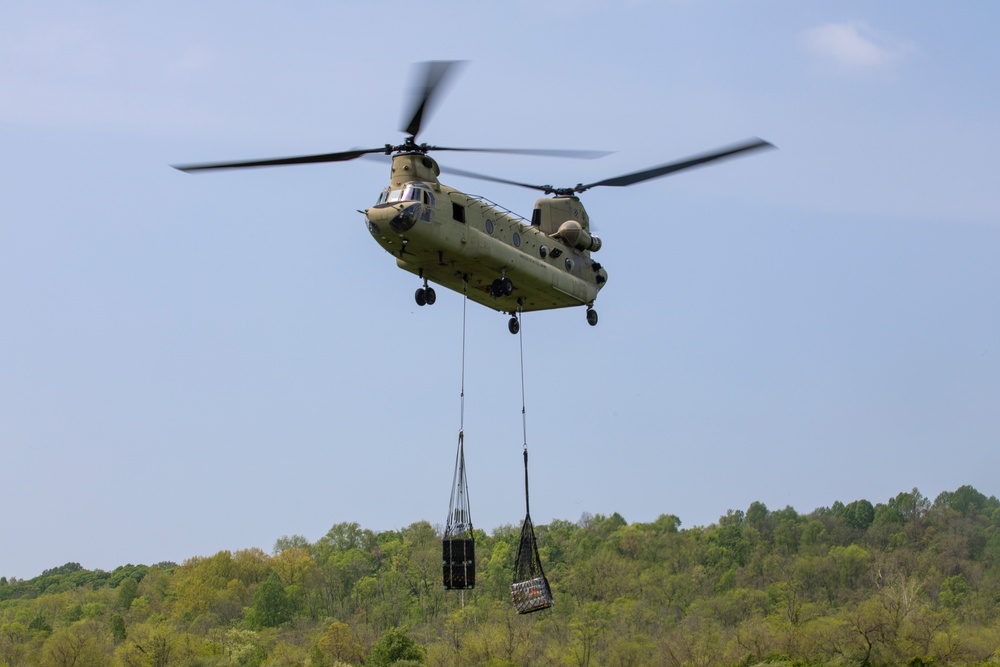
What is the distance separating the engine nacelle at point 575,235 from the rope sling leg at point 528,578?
521 cm

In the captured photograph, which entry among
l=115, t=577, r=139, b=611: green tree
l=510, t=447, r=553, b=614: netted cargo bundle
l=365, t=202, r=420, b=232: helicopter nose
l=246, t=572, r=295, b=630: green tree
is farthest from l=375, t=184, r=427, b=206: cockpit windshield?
l=115, t=577, r=139, b=611: green tree

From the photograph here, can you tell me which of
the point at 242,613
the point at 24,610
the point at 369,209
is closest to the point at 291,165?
the point at 369,209

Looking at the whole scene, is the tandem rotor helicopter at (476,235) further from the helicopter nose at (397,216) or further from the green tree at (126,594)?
the green tree at (126,594)

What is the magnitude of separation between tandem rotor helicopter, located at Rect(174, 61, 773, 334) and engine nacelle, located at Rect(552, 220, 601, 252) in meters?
0.03

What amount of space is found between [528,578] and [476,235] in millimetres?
8165

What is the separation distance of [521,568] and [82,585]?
393ft

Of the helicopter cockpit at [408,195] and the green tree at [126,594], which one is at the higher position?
the helicopter cockpit at [408,195]

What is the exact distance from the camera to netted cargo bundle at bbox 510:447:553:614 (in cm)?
2952

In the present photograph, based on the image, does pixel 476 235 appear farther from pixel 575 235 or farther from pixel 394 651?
pixel 394 651

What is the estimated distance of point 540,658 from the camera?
67125mm

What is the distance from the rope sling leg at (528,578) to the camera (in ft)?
96.8

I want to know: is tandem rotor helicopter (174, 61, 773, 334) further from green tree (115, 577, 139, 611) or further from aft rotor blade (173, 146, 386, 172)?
green tree (115, 577, 139, 611)

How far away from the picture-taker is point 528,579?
30.8 meters

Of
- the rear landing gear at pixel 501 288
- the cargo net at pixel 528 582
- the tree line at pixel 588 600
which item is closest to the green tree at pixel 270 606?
the tree line at pixel 588 600
